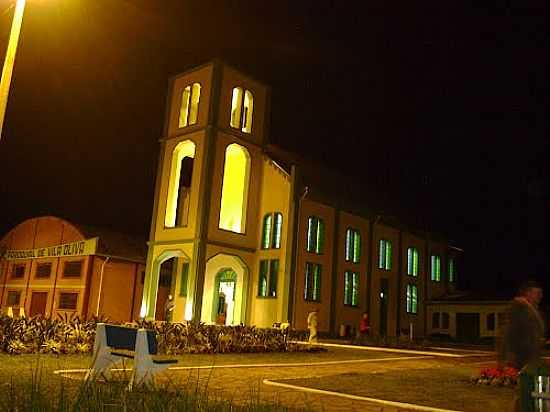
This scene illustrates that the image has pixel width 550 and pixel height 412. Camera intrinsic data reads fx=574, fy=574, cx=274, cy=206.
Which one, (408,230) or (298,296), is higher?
(408,230)

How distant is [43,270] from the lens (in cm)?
3769

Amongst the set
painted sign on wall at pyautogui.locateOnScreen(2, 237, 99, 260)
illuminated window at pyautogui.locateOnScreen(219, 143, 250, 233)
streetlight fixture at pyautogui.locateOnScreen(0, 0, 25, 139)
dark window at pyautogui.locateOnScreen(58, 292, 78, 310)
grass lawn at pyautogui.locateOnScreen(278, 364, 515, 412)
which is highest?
illuminated window at pyautogui.locateOnScreen(219, 143, 250, 233)

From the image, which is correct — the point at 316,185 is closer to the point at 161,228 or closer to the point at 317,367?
the point at 161,228

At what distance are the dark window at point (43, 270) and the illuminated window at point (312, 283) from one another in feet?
57.8

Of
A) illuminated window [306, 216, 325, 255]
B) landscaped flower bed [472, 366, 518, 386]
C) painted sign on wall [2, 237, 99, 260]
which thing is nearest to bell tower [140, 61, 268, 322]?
illuminated window [306, 216, 325, 255]

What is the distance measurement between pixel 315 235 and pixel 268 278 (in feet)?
11.2

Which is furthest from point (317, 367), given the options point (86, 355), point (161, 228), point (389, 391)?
point (161, 228)

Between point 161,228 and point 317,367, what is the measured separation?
17.8m

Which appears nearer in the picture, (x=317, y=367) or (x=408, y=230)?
(x=317, y=367)

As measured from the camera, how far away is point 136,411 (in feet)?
15.6

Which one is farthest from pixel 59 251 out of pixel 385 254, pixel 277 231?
pixel 385 254

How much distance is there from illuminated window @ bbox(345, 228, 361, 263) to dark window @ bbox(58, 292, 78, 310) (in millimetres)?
16364

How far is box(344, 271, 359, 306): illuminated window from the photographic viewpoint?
106 ft

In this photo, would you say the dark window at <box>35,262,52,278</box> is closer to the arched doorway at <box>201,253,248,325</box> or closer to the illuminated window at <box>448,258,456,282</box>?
the arched doorway at <box>201,253,248,325</box>
